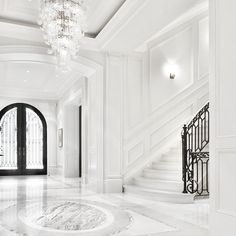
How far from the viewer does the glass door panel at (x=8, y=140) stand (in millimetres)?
13055

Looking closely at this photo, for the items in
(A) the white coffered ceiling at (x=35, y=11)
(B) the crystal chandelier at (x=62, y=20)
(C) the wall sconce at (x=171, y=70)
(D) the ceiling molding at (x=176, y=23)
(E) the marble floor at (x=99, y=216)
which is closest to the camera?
(E) the marble floor at (x=99, y=216)

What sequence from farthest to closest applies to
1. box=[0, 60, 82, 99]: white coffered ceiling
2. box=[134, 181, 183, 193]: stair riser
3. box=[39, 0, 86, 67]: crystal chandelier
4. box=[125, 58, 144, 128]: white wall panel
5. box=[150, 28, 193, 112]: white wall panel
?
box=[0, 60, 82, 99]: white coffered ceiling → box=[150, 28, 193, 112]: white wall panel → box=[125, 58, 144, 128]: white wall panel → box=[134, 181, 183, 193]: stair riser → box=[39, 0, 86, 67]: crystal chandelier

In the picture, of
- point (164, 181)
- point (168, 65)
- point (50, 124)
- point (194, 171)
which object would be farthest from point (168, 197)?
point (50, 124)

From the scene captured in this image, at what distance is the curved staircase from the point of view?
5.86m

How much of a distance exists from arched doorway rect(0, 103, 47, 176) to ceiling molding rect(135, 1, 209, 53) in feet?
24.0

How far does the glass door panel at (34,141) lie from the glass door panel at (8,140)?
537 mm

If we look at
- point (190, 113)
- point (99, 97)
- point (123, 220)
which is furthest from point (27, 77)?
point (123, 220)

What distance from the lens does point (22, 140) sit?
525 inches

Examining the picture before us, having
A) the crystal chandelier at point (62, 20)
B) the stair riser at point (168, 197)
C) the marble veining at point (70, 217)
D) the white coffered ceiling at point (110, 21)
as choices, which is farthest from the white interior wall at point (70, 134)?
the marble veining at point (70, 217)

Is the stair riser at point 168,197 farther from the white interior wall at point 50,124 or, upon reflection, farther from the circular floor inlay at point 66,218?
the white interior wall at point 50,124

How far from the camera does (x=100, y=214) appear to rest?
4758mm

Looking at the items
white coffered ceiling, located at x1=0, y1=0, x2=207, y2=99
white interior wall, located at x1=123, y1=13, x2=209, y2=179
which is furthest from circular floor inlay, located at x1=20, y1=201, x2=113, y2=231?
white coffered ceiling, located at x1=0, y1=0, x2=207, y2=99

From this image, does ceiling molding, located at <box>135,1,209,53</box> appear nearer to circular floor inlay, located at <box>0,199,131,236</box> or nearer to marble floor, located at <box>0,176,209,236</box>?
marble floor, located at <box>0,176,209,236</box>

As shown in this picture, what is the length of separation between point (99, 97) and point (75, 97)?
12.5 ft
